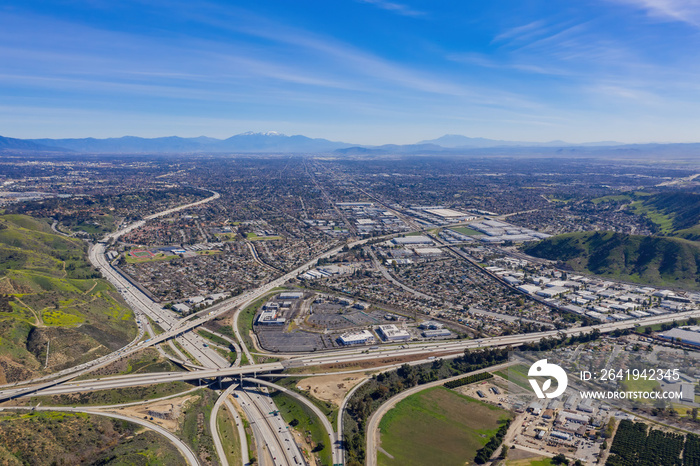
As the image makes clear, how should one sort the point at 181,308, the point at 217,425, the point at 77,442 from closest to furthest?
the point at 77,442 < the point at 217,425 < the point at 181,308

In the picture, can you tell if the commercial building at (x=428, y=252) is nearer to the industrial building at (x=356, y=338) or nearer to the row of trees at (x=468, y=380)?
the industrial building at (x=356, y=338)

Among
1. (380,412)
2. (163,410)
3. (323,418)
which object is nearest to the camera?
(323,418)

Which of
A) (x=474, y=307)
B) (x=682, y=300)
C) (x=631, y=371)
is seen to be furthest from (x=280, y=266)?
(x=682, y=300)

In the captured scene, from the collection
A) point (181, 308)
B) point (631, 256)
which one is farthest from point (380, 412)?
point (631, 256)

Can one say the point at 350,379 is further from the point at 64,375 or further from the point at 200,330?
the point at 64,375

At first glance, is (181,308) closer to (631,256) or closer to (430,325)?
(430,325)

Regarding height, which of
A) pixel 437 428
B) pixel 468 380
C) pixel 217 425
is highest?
pixel 468 380

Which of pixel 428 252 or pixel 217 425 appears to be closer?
pixel 217 425
